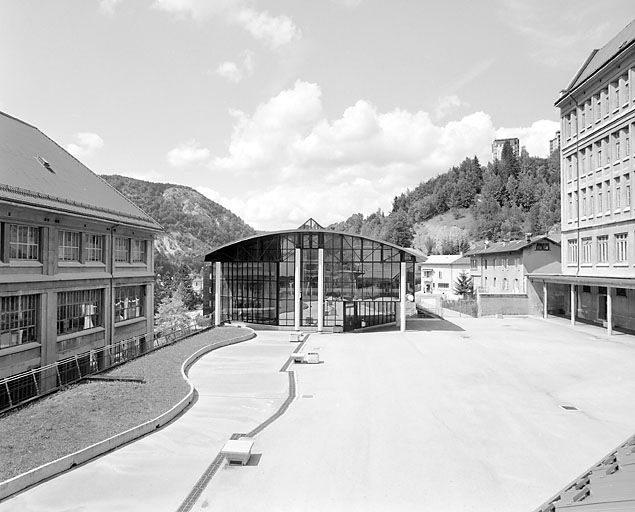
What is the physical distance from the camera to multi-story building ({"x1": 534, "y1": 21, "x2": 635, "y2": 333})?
119ft

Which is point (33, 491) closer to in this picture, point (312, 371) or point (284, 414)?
point (284, 414)

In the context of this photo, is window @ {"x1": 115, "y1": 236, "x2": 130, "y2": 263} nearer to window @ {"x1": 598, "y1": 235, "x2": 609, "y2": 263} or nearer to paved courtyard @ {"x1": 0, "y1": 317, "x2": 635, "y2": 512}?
paved courtyard @ {"x1": 0, "y1": 317, "x2": 635, "y2": 512}

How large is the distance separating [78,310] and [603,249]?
129 ft

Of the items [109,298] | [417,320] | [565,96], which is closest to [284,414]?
[109,298]

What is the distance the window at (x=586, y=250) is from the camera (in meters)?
42.5

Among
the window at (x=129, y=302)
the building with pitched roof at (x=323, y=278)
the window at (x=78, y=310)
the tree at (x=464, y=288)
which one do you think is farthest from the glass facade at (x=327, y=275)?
the tree at (x=464, y=288)

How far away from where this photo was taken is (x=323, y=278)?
3925cm

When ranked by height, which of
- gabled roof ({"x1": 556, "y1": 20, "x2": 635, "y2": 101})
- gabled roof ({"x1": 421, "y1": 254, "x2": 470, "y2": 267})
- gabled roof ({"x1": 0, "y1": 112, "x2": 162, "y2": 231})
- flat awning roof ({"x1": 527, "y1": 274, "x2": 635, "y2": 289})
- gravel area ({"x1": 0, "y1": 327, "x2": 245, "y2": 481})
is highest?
gabled roof ({"x1": 556, "y1": 20, "x2": 635, "y2": 101})

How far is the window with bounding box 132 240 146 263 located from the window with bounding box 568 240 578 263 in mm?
37595

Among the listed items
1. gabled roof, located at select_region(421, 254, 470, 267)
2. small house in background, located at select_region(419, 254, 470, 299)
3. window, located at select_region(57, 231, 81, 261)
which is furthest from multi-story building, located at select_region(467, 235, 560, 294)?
window, located at select_region(57, 231, 81, 261)

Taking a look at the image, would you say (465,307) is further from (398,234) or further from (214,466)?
(398,234)

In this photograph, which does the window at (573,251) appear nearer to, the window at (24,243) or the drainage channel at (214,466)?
the drainage channel at (214,466)

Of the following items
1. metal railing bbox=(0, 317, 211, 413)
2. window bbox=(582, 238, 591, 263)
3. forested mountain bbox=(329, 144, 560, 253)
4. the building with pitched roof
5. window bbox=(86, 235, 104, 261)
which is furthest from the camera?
forested mountain bbox=(329, 144, 560, 253)

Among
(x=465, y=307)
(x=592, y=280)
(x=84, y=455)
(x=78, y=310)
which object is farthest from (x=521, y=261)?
(x=84, y=455)
